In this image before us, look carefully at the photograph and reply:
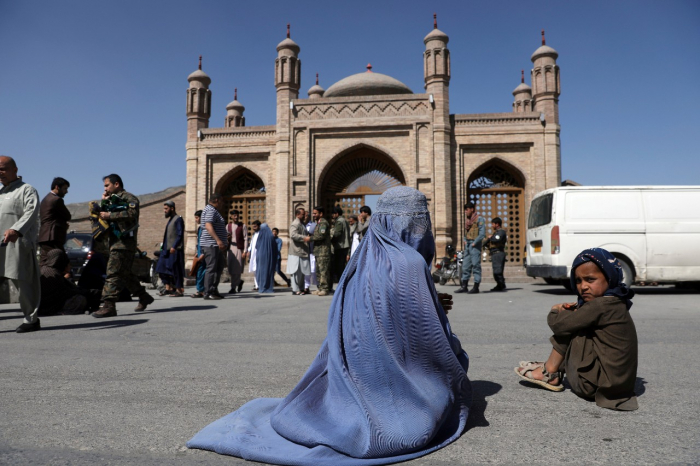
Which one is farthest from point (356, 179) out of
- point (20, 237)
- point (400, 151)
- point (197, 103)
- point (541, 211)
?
point (20, 237)

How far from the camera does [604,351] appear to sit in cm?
229

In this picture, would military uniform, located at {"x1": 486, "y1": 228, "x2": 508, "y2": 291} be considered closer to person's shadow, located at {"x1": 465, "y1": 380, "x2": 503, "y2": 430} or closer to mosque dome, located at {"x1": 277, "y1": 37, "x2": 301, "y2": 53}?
person's shadow, located at {"x1": 465, "y1": 380, "x2": 503, "y2": 430}

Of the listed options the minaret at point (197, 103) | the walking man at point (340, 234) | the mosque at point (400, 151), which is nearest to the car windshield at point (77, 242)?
the mosque at point (400, 151)

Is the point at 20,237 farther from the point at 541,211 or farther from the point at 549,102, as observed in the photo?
the point at 549,102

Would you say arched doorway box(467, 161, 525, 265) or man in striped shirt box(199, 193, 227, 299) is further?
arched doorway box(467, 161, 525, 265)

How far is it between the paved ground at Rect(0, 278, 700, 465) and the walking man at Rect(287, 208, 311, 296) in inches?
154

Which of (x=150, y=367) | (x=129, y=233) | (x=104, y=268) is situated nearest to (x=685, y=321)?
(x=150, y=367)

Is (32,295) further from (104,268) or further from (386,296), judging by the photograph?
(386,296)

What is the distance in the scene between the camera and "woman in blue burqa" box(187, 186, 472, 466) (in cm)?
171

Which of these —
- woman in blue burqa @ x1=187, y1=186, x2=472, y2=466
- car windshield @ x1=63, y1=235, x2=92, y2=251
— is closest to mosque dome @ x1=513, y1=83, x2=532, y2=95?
car windshield @ x1=63, y1=235, x2=92, y2=251

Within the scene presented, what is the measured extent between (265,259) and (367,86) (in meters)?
13.2

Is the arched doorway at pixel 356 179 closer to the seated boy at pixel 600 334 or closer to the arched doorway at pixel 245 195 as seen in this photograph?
→ the arched doorway at pixel 245 195

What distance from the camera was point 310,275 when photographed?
9727 millimetres

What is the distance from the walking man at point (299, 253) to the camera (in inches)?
359
